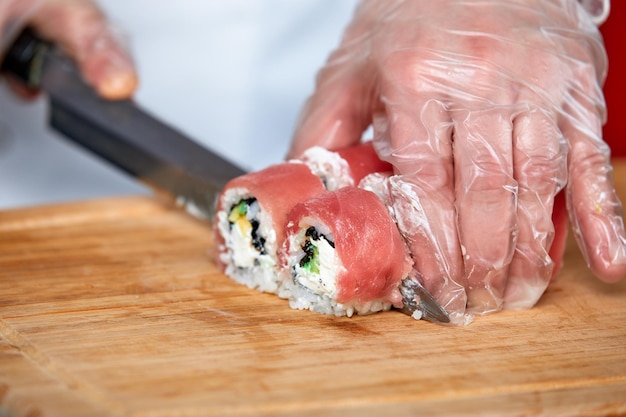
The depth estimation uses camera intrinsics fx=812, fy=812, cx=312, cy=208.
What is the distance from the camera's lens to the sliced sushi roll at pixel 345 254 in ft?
4.60

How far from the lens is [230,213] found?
161cm

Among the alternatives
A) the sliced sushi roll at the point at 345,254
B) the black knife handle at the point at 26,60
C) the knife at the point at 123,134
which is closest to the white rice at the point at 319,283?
the sliced sushi roll at the point at 345,254

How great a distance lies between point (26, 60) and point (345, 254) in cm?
129

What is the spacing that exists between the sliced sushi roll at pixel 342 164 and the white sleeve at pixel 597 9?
2.14ft

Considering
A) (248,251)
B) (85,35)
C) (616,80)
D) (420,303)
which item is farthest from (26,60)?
(616,80)

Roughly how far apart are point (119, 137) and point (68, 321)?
27.2 inches

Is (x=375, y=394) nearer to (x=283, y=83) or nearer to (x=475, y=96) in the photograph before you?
(x=475, y=96)

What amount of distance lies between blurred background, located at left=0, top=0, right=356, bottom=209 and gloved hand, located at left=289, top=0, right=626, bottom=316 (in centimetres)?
102

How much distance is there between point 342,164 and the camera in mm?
1618

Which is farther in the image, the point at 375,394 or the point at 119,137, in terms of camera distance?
the point at 119,137

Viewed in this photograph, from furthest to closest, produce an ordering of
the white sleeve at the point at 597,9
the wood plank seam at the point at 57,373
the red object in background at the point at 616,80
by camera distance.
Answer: the red object in background at the point at 616,80 → the white sleeve at the point at 597,9 → the wood plank seam at the point at 57,373

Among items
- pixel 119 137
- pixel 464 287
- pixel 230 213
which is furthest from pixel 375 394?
pixel 119 137

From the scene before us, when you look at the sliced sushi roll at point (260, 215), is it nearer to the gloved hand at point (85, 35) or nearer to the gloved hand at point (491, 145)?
the gloved hand at point (491, 145)

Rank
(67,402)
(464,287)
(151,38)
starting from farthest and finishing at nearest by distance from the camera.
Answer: (151,38) < (464,287) < (67,402)
